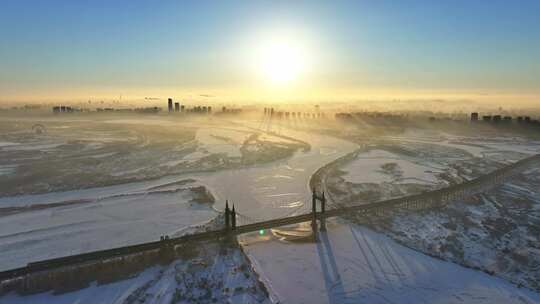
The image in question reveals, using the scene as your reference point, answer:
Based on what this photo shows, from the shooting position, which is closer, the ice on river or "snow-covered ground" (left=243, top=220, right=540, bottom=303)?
"snow-covered ground" (left=243, top=220, right=540, bottom=303)

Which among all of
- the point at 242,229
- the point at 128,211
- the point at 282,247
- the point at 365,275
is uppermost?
the point at 242,229

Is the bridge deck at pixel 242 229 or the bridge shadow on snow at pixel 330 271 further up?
the bridge deck at pixel 242 229

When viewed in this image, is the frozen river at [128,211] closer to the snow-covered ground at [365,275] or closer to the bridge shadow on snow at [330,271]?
the bridge shadow on snow at [330,271]

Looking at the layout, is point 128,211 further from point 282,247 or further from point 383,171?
point 383,171

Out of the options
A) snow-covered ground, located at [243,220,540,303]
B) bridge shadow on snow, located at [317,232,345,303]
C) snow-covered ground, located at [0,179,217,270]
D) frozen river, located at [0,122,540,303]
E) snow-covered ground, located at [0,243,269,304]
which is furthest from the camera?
snow-covered ground, located at [0,179,217,270]

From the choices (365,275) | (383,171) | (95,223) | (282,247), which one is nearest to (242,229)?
(282,247)

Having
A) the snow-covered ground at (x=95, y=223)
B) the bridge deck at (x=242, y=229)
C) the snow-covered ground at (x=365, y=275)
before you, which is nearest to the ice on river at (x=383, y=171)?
the bridge deck at (x=242, y=229)

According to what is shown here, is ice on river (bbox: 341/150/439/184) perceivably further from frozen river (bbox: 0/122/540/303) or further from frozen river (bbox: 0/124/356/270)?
frozen river (bbox: 0/122/540/303)

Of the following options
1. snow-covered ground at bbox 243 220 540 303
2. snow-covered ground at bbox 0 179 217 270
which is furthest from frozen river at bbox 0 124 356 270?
snow-covered ground at bbox 243 220 540 303

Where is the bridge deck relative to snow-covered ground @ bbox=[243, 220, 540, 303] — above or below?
above
